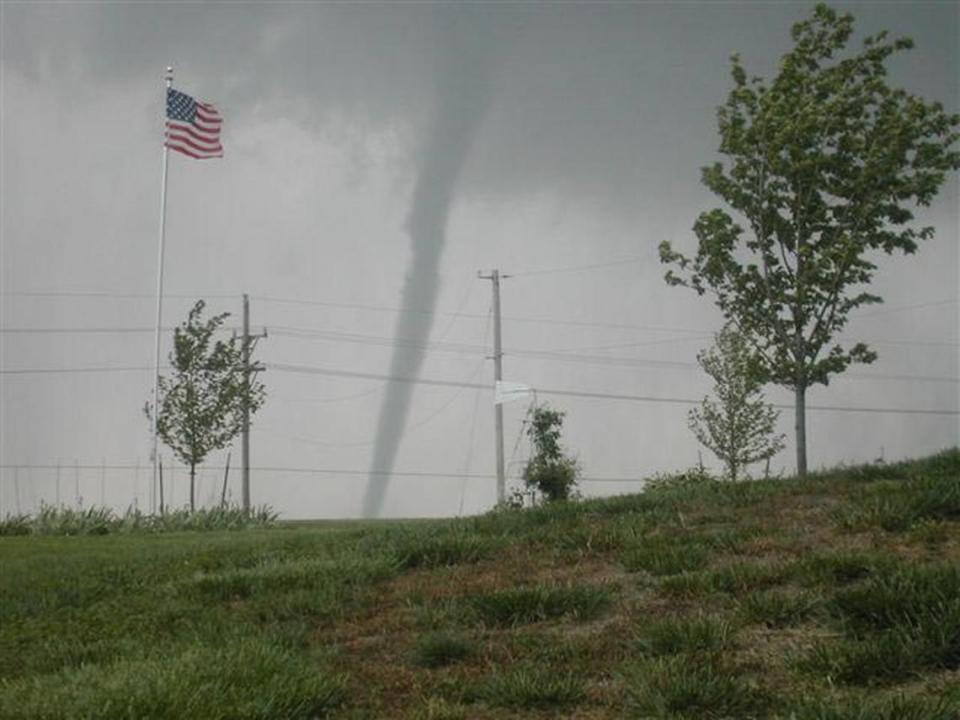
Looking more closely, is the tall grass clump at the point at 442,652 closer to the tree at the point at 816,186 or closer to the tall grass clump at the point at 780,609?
the tall grass clump at the point at 780,609

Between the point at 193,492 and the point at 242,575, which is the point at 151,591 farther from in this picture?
the point at 193,492

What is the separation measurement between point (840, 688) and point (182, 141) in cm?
3331

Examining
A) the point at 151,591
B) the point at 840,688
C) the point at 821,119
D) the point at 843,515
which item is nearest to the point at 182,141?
the point at 821,119

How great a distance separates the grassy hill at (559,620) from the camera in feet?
18.6

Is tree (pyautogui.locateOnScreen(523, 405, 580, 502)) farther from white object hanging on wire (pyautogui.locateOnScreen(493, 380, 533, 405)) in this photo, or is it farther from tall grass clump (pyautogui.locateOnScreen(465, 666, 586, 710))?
tall grass clump (pyautogui.locateOnScreen(465, 666, 586, 710))

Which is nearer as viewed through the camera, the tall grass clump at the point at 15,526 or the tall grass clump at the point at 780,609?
the tall grass clump at the point at 780,609

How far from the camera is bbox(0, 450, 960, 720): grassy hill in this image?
566 centimetres

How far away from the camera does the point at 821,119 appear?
2384 centimetres

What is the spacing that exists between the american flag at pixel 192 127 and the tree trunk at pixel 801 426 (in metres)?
20.6

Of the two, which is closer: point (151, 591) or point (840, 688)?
point (840, 688)

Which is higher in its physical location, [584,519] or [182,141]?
[182,141]

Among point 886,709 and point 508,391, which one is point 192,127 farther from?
point 886,709

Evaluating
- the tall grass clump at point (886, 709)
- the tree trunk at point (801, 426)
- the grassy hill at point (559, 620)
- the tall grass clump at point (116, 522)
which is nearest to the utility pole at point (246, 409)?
the tall grass clump at point (116, 522)

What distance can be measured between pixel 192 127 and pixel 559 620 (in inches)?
1243
